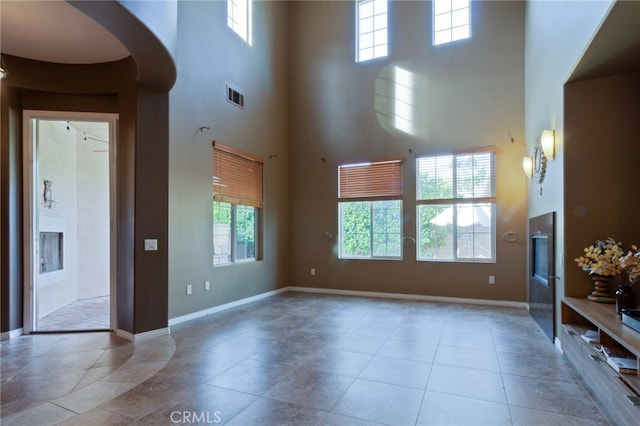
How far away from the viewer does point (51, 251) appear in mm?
5152

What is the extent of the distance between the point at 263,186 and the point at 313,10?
3.83 m

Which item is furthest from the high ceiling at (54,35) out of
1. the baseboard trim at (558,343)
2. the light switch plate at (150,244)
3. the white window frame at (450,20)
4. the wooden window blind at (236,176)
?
the baseboard trim at (558,343)

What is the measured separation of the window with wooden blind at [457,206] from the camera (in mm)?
5711

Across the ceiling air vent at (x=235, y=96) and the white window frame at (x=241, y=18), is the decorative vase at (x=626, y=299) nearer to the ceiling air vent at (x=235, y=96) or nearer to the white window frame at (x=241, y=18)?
the ceiling air vent at (x=235, y=96)

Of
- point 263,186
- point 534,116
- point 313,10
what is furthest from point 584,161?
point 313,10

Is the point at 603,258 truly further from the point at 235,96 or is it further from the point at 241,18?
the point at 241,18

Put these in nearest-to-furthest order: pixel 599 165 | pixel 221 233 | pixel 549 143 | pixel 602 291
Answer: pixel 602 291
pixel 599 165
pixel 549 143
pixel 221 233

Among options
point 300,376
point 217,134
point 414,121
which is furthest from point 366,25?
point 300,376

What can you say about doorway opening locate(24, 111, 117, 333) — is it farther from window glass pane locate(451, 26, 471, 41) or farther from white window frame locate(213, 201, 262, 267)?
window glass pane locate(451, 26, 471, 41)

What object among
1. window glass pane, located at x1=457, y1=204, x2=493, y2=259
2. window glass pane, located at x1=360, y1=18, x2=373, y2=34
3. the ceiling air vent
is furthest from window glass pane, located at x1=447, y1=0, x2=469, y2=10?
the ceiling air vent

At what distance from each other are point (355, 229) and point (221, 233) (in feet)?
8.39

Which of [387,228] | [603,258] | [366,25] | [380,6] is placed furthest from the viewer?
[366,25]

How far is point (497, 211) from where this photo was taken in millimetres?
5598

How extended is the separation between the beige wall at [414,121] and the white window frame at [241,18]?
4.14 feet
